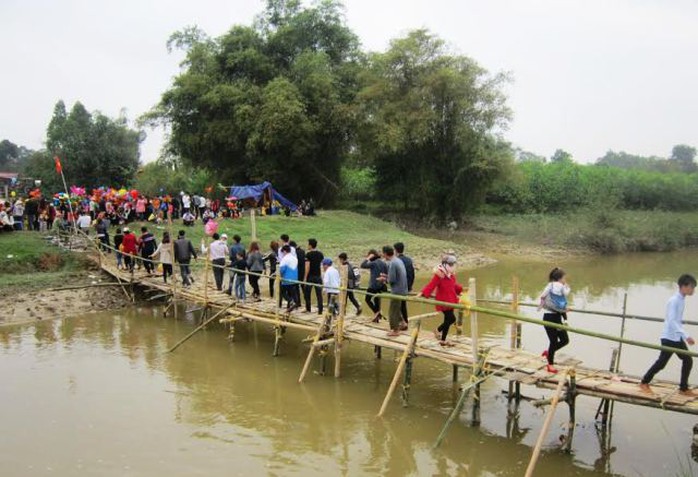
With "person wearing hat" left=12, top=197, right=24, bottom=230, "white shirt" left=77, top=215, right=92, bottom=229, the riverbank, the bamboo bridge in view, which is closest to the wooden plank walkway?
the bamboo bridge

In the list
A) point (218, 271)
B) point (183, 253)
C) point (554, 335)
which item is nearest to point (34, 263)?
point (183, 253)

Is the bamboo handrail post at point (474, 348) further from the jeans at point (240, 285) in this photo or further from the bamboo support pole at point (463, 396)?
the jeans at point (240, 285)

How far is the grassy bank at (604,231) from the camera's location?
117 ft

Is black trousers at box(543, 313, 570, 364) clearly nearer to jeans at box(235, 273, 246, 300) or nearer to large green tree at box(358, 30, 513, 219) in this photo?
jeans at box(235, 273, 246, 300)

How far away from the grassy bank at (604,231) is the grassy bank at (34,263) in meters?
25.5

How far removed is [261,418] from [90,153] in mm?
38877

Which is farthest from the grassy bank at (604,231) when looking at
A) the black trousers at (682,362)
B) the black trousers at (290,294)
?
the black trousers at (682,362)

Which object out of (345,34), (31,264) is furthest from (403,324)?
(345,34)

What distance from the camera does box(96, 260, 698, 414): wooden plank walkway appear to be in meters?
7.79

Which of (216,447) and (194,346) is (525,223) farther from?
(216,447)

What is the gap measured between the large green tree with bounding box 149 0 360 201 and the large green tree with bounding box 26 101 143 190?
336 inches

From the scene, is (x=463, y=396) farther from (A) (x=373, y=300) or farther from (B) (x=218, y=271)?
(B) (x=218, y=271)

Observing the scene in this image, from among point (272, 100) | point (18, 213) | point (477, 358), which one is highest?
point (272, 100)

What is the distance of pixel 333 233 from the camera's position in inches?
1187
